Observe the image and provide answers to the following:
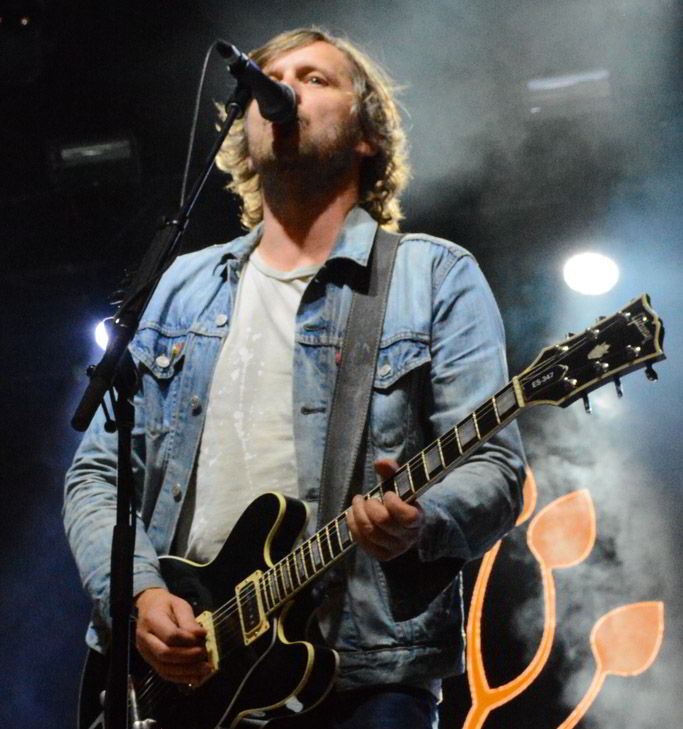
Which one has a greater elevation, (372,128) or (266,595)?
(372,128)

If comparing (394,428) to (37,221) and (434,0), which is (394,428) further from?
(37,221)

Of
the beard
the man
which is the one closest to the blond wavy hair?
the man

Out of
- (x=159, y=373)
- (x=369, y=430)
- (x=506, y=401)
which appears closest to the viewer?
(x=506, y=401)

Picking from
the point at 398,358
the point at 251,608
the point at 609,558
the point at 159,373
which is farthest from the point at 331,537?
the point at 609,558

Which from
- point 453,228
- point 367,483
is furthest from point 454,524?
point 453,228

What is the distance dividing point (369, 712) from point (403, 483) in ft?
1.45

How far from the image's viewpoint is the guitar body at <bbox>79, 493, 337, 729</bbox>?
186 cm

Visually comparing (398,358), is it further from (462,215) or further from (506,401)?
(462,215)

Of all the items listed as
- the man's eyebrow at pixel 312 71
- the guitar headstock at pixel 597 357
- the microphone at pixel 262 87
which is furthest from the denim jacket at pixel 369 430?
the man's eyebrow at pixel 312 71

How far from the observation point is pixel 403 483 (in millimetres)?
1876

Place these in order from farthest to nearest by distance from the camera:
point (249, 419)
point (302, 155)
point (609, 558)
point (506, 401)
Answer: point (609, 558) < point (302, 155) < point (249, 419) < point (506, 401)

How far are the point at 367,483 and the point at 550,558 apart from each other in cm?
183

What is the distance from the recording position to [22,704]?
410 cm

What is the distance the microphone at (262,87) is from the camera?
2186mm
